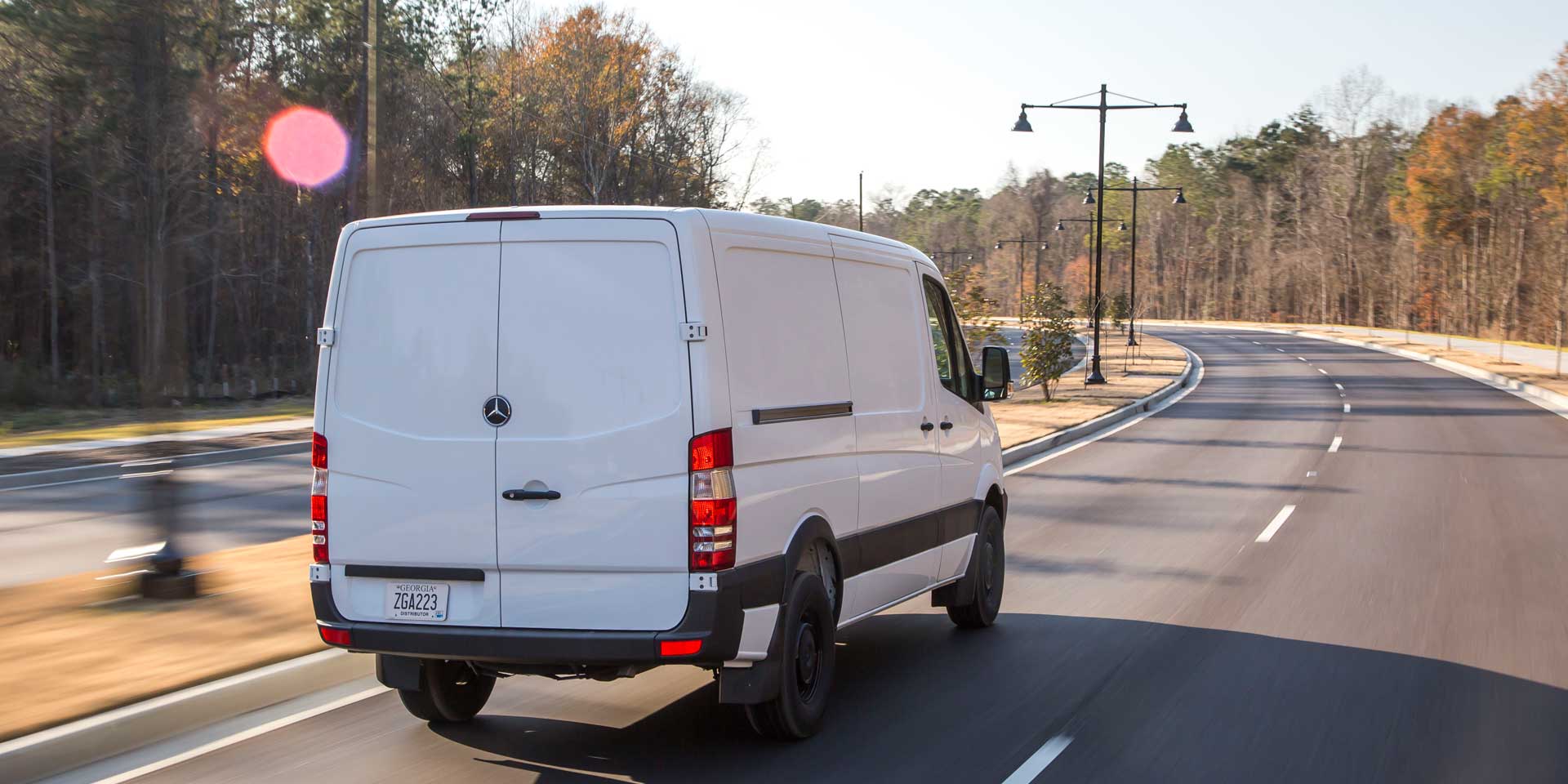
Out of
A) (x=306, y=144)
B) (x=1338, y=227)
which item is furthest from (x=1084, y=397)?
(x=1338, y=227)

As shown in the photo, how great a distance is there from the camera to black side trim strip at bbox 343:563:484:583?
535 cm

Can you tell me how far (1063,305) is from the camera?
97.3ft

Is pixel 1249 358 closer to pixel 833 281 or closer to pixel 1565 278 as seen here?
pixel 1565 278

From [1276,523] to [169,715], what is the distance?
1062 cm

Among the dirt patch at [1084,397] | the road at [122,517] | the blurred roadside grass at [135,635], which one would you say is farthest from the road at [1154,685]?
the dirt patch at [1084,397]

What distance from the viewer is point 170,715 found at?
19.6 ft

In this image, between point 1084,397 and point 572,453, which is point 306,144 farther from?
point 572,453

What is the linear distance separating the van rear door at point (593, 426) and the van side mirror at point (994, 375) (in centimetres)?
331

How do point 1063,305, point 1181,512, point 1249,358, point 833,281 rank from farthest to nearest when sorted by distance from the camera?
point 1249,358
point 1063,305
point 1181,512
point 833,281

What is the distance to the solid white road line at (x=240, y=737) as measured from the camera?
17.6 ft

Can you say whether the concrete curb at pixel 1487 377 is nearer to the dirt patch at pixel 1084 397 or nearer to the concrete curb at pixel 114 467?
the dirt patch at pixel 1084 397

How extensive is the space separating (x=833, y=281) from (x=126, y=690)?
390cm

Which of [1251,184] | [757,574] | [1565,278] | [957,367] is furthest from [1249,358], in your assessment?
[1251,184]

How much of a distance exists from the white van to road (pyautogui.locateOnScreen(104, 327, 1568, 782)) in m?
0.45
